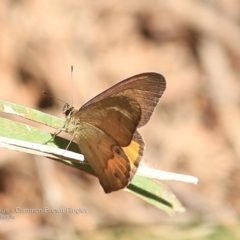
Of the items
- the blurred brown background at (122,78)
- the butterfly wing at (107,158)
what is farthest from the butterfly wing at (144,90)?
the blurred brown background at (122,78)

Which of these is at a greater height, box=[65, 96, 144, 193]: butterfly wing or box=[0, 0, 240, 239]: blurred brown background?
box=[65, 96, 144, 193]: butterfly wing

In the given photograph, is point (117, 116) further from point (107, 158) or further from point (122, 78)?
point (122, 78)

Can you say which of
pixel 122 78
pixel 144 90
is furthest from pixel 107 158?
pixel 122 78

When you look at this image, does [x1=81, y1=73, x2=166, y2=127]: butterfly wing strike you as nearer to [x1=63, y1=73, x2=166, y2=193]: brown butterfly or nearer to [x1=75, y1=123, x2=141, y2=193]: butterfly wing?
[x1=63, y1=73, x2=166, y2=193]: brown butterfly

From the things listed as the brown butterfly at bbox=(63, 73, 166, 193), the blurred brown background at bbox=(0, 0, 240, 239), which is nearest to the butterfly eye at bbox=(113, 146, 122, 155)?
the brown butterfly at bbox=(63, 73, 166, 193)

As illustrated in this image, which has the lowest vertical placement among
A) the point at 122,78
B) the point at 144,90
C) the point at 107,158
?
the point at 122,78

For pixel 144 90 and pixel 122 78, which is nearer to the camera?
pixel 144 90
